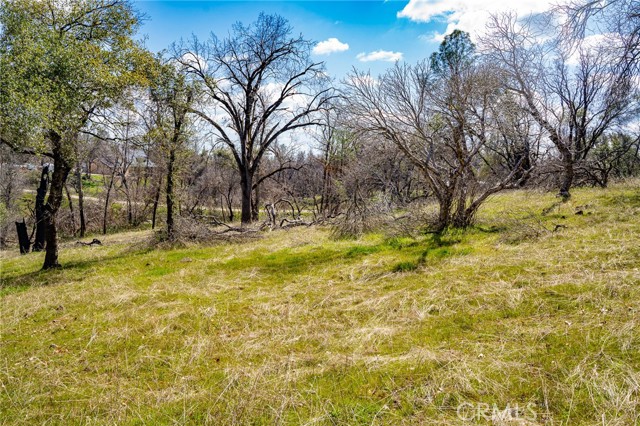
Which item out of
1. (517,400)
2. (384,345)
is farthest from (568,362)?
(384,345)

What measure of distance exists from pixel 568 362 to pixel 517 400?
66 centimetres

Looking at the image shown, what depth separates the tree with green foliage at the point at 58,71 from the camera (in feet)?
19.1

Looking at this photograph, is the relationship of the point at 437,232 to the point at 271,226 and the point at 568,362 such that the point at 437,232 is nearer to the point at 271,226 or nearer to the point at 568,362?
the point at 568,362

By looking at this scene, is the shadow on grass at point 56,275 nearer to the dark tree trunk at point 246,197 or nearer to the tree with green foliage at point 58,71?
the tree with green foliage at point 58,71

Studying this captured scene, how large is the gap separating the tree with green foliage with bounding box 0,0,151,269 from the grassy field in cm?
288

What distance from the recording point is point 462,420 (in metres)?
2.18

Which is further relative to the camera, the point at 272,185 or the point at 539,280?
the point at 272,185

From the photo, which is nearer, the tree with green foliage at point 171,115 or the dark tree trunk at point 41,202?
the tree with green foliage at point 171,115

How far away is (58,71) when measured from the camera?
631cm

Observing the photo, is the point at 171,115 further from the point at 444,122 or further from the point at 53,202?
the point at 444,122
